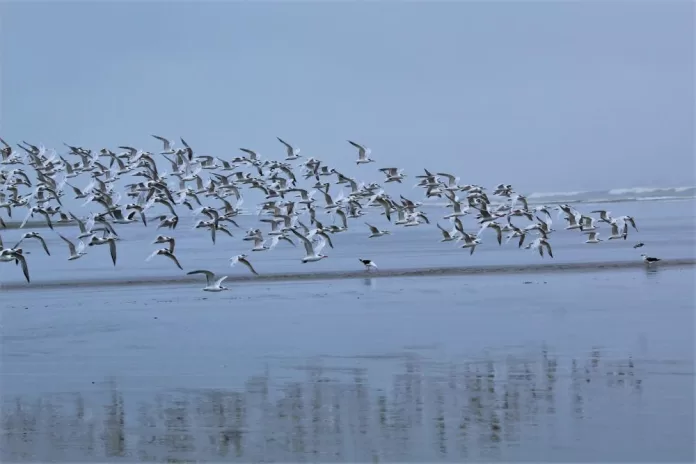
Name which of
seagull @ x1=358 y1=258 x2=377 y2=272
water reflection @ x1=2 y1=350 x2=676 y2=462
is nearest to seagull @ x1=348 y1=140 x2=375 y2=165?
seagull @ x1=358 y1=258 x2=377 y2=272

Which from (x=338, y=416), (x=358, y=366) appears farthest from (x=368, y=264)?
(x=338, y=416)

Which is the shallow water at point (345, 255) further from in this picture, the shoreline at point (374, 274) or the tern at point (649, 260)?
the tern at point (649, 260)

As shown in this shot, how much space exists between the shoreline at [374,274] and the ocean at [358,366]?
0.08 metres

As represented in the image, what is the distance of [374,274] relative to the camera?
30531mm

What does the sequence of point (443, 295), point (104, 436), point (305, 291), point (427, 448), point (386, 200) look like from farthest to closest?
point (386, 200) < point (305, 291) < point (443, 295) < point (104, 436) < point (427, 448)

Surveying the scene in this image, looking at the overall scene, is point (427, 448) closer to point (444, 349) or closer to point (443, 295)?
point (444, 349)

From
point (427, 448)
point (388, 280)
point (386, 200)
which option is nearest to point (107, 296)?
point (388, 280)

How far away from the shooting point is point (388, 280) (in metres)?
29.1

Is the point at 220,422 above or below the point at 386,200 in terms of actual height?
below

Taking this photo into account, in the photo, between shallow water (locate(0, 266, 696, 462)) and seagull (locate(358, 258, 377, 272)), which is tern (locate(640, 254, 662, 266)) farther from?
seagull (locate(358, 258, 377, 272))

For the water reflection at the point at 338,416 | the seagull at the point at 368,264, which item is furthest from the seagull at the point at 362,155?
the water reflection at the point at 338,416

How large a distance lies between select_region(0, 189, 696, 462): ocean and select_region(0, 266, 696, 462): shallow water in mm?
37

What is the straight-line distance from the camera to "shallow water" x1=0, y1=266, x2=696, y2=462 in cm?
1248

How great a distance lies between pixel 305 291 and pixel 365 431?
14068 millimetres
